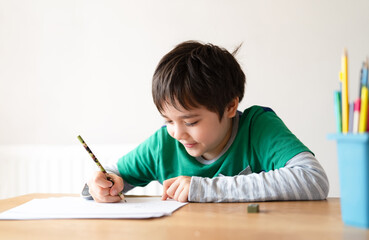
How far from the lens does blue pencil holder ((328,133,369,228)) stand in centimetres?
66

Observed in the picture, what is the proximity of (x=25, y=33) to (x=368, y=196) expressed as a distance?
2036mm

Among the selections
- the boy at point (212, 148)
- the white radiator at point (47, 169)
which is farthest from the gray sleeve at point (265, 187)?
the white radiator at point (47, 169)

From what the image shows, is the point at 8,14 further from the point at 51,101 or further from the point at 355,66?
the point at 355,66

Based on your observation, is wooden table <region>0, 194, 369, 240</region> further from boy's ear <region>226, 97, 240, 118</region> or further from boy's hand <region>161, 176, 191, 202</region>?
boy's ear <region>226, 97, 240, 118</region>

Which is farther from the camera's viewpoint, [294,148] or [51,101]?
[51,101]

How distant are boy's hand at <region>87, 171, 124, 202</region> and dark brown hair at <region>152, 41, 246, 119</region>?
0.22m

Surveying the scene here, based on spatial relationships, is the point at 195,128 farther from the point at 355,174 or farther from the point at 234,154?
the point at 355,174

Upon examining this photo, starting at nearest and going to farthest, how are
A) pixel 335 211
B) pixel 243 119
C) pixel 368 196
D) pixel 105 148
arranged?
pixel 368 196, pixel 335 211, pixel 243 119, pixel 105 148

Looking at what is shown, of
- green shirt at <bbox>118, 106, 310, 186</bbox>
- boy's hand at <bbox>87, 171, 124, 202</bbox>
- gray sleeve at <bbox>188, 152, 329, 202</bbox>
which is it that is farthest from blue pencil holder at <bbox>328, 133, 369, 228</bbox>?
boy's hand at <bbox>87, 171, 124, 202</bbox>

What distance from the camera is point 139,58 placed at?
2.19m

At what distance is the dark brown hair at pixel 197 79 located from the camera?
3.87 ft

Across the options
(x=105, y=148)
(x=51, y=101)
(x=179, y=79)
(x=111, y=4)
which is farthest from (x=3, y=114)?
(x=179, y=79)

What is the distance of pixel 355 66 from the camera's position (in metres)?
1.92

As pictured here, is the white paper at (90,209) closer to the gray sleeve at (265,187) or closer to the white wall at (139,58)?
the gray sleeve at (265,187)
